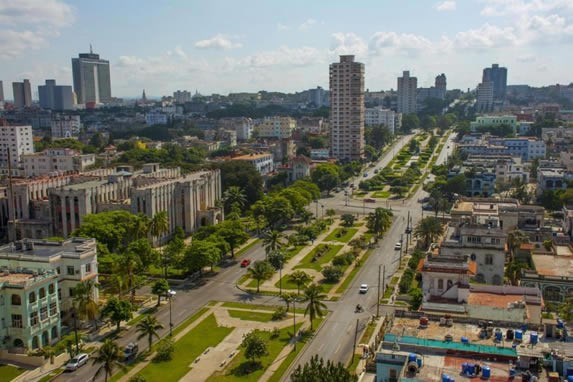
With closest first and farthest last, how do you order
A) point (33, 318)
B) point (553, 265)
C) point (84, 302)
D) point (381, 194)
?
point (33, 318) < point (84, 302) < point (553, 265) < point (381, 194)

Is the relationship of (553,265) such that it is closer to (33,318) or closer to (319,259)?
(319,259)

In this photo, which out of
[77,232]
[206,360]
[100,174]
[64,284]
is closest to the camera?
[206,360]

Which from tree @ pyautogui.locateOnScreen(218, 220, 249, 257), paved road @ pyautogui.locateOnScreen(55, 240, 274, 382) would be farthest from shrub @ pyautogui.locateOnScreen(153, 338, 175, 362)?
tree @ pyautogui.locateOnScreen(218, 220, 249, 257)

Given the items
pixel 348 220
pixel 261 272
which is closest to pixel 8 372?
pixel 261 272

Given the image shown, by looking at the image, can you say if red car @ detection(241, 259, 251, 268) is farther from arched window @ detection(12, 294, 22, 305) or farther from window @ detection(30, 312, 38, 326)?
arched window @ detection(12, 294, 22, 305)

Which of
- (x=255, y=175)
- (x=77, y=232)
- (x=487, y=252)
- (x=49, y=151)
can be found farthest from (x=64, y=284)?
(x=49, y=151)

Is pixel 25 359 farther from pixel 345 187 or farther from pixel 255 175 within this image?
pixel 345 187
